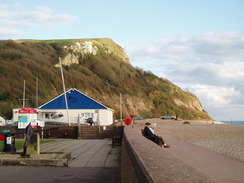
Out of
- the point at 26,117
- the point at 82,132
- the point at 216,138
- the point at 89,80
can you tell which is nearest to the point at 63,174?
the point at 26,117

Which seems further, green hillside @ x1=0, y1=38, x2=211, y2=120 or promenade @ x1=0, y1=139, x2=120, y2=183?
green hillside @ x1=0, y1=38, x2=211, y2=120

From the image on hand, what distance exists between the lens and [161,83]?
118 m

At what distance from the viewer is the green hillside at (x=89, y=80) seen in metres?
82.5

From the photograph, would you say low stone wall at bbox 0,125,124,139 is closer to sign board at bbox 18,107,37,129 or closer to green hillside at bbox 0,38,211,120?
sign board at bbox 18,107,37,129

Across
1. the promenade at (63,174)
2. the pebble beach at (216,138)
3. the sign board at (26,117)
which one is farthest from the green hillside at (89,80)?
the promenade at (63,174)

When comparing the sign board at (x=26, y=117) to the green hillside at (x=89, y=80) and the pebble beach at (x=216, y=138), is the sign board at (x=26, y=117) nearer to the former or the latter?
the pebble beach at (x=216, y=138)

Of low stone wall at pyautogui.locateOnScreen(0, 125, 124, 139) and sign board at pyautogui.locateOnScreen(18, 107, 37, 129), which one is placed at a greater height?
sign board at pyautogui.locateOnScreen(18, 107, 37, 129)

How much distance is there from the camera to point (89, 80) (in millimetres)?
99062

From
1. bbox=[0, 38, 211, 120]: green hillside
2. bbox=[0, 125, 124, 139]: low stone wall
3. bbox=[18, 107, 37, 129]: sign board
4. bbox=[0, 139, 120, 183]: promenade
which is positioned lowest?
bbox=[0, 139, 120, 183]: promenade

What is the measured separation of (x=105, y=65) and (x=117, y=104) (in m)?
24.0

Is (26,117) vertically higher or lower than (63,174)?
higher

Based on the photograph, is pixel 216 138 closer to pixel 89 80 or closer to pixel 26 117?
pixel 26 117

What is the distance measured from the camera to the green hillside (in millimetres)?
82500

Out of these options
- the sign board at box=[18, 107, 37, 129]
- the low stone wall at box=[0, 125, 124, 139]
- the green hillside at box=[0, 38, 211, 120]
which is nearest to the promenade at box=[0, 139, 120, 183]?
the sign board at box=[18, 107, 37, 129]
